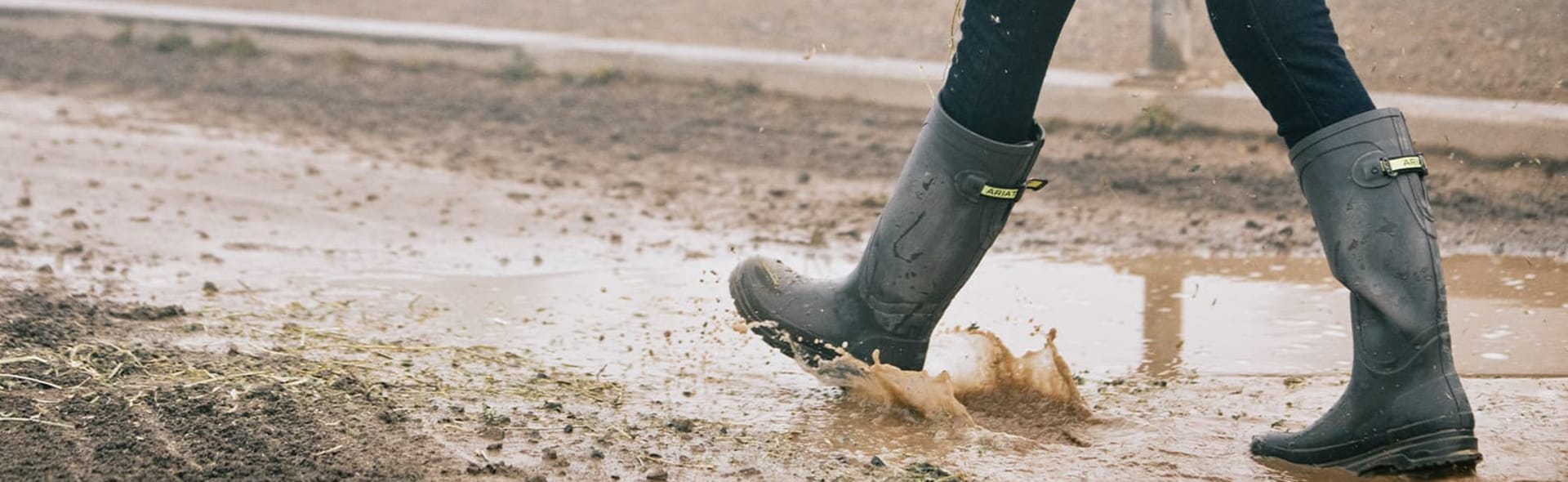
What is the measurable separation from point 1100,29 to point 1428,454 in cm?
538

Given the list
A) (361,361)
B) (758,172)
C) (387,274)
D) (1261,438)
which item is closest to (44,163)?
(387,274)

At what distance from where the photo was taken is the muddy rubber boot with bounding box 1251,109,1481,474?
217cm

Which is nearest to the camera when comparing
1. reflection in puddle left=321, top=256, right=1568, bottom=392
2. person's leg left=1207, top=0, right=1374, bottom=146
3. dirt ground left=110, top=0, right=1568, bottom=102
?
person's leg left=1207, top=0, right=1374, bottom=146

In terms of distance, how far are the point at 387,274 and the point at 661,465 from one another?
1744 mm

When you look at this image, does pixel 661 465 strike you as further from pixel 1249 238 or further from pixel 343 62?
pixel 343 62

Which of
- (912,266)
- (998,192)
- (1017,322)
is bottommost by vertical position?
(1017,322)

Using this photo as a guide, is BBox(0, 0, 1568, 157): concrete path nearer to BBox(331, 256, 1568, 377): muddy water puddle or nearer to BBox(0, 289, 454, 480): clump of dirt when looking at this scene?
BBox(331, 256, 1568, 377): muddy water puddle

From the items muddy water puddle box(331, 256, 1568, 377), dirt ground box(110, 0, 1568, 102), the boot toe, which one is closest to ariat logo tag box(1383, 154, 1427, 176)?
muddy water puddle box(331, 256, 1568, 377)

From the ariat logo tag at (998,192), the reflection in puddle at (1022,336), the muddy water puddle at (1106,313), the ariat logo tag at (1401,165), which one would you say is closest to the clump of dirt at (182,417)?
the reflection in puddle at (1022,336)

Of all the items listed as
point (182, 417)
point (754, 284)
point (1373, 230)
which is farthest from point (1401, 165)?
point (182, 417)

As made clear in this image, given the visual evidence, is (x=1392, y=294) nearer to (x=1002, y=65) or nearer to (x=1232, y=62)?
(x=1232, y=62)

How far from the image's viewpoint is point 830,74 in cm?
641

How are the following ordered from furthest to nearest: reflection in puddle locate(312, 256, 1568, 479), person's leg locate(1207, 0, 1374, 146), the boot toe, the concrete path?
1. the concrete path
2. the boot toe
3. reflection in puddle locate(312, 256, 1568, 479)
4. person's leg locate(1207, 0, 1374, 146)

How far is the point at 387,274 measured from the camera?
387 centimetres
